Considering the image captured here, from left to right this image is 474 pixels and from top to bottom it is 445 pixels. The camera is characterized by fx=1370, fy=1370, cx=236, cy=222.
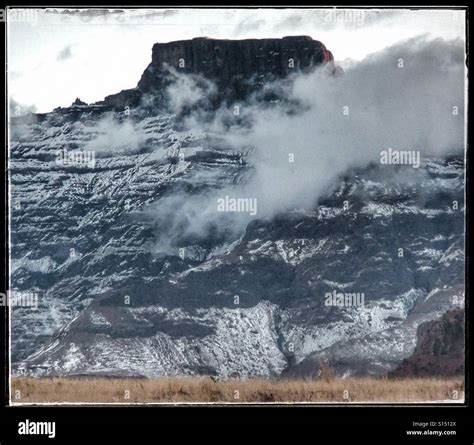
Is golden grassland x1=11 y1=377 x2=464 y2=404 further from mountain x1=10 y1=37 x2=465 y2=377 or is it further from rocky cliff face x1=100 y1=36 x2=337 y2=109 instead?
rocky cliff face x1=100 y1=36 x2=337 y2=109

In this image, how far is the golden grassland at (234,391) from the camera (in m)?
22.5

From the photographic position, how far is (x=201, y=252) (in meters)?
26.3

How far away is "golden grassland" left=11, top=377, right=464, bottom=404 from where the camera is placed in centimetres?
2252

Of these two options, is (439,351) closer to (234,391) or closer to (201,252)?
(234,391)

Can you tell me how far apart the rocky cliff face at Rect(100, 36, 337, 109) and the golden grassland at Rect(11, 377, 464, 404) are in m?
5.57

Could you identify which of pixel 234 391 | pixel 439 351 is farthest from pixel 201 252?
pixel 439 351

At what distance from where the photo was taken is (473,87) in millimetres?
22000

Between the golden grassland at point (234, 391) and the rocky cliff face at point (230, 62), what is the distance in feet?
18.3

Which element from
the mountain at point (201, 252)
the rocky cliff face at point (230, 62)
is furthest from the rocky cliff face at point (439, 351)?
the rocky cliff face at point (230, 62)

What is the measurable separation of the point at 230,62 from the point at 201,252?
368 centimetres

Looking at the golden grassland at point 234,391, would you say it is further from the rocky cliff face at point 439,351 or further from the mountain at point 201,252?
the mountain at point 201,252

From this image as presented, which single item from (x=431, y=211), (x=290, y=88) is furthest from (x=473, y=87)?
(x=290, y=88)

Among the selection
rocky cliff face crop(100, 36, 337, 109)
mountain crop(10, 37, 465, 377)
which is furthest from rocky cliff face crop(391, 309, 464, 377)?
rocky cliff face crop(100, 36, 337, 109)

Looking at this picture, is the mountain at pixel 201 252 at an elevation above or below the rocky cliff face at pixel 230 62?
below
